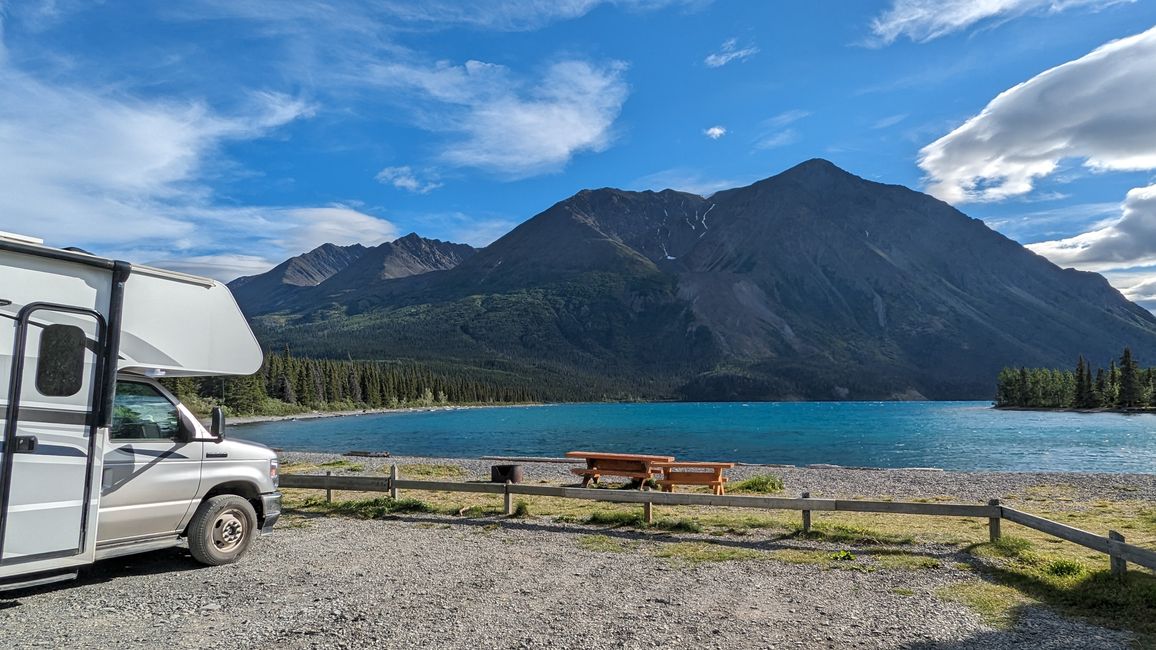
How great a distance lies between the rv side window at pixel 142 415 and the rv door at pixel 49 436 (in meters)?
1.16

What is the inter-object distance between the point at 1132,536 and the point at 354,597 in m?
15.5

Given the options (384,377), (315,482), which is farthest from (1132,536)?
(384,377)

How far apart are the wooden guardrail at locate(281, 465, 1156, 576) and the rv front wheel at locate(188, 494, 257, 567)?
5402 mm

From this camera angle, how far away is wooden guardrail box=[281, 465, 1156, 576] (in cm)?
886

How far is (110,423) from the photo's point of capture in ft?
25.5

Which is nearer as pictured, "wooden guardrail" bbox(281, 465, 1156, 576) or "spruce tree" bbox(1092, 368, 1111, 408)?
"wooden guardrail" bbox(281, 465, 1156, 576)

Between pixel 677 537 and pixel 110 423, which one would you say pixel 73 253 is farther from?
pixel 677 537

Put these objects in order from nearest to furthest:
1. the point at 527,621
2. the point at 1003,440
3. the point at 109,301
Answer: the point at 527,621
the point at 109,301
the point at 1003,440

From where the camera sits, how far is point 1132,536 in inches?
547

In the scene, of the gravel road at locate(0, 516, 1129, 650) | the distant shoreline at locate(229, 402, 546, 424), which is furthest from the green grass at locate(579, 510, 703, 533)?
the distant shoreline at locate(229, 402, 546, 424)

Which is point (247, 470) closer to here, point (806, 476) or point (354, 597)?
point (354, 597)

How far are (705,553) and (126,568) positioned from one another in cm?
893

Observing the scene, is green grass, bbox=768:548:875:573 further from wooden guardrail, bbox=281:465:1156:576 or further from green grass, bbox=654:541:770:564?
wooden guardrail, bbox=281:465:1156:576

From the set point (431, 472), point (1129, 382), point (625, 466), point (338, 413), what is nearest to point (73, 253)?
point (625, 466)
